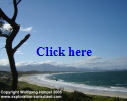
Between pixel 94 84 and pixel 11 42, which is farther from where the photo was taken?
pixel 94 84

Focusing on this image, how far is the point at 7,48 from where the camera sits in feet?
11.2

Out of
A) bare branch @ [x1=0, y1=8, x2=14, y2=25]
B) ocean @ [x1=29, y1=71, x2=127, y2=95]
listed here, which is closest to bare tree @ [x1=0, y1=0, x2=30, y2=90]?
bare branch @ [x1=0, y1=8, x2=14, y2=25]

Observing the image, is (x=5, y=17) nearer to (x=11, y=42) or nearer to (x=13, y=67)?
(x=11, y=42)

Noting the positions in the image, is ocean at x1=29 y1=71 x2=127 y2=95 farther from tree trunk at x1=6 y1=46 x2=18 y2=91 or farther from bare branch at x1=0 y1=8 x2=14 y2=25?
bare branch at x1=0 y1=8 x2=14 y2=25

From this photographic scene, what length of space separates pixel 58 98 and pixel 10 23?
1829mm

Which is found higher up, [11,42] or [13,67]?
[11,42]

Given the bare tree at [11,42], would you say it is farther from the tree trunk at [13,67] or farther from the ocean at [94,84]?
the ocean at [94,84]

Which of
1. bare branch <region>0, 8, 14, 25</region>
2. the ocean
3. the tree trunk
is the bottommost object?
the ocean

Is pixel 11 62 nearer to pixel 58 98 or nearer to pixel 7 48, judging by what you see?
pixel 7 48

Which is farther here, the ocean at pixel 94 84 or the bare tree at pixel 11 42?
the ocean at pixel 94 84

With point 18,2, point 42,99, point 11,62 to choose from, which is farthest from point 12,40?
point 42,99

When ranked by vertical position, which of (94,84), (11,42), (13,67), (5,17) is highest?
(5,17)

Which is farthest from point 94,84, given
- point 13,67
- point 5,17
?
point 5,17

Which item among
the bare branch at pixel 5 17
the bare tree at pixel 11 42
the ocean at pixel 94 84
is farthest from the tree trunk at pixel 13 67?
the ocean at pixel 94 84
